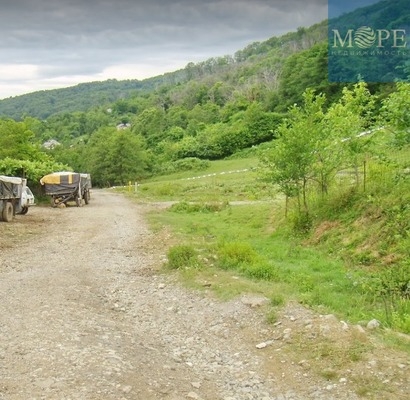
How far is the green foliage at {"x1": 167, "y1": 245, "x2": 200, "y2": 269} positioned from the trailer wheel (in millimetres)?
11112

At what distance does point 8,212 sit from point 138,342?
1518cm

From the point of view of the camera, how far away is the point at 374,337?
7004 millimetres

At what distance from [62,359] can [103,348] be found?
2.11ft

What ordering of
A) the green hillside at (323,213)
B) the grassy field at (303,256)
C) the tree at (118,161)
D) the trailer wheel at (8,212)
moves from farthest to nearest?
1. the tree at (118,161)
2. the trailer wheel at (8,212)
3. the green hillside at (323,213)
4. the grassy field at (303,256)

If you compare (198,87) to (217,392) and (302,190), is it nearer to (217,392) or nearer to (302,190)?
(302,190)

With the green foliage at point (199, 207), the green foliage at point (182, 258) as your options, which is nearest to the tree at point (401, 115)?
the green foliage at point (182, 258)

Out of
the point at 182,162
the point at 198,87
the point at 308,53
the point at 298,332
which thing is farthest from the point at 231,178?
the point at 198,87

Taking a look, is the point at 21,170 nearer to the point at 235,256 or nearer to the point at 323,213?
the point at 323,213

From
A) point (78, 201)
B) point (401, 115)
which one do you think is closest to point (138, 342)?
point (401, 115)

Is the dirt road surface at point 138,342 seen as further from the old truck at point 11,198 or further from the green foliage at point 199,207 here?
the green foliage at point 199,207

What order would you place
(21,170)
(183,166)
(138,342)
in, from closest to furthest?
(138,342) → (21,170) → (183,166)

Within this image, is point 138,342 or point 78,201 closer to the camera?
point 138,342

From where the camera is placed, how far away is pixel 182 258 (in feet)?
39.2

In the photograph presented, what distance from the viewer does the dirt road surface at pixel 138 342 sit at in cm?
608
